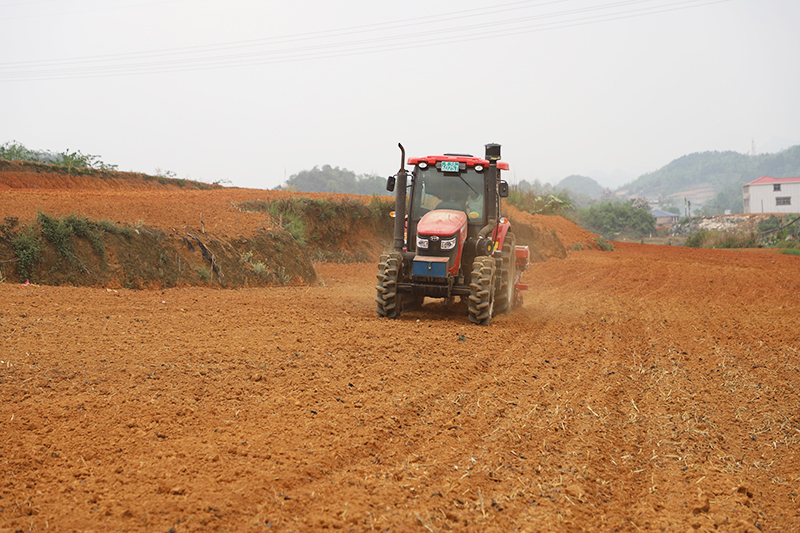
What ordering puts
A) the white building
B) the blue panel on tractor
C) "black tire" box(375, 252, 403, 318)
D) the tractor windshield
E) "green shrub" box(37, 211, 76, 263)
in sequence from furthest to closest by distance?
the white building < "green shrub" box(37, 211, 76, 263) < the tractor windshield < "black tire" box(375, 252, 403, 318) < the blue panel on tractor

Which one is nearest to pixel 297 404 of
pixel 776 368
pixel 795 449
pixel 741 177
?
pixel 795 449

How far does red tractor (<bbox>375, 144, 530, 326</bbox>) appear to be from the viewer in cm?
870

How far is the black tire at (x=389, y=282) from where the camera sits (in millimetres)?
8836

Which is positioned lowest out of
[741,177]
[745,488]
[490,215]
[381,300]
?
[745,488]

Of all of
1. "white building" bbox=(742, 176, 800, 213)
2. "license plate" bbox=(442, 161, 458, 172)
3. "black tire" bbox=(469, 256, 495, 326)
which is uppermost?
"white building" bbox=(742, 176, 800, 213)

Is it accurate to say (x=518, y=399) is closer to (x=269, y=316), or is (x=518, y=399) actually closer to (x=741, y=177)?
(x=269, y=316)

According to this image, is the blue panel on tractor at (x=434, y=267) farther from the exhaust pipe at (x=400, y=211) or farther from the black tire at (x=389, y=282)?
the exhaust pipe at (x=400, y=211)

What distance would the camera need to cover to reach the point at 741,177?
593 ft

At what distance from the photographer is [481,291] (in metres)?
8.54

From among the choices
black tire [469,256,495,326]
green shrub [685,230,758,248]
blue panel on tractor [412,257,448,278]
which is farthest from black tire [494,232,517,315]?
green shrub [685,230,758,248]

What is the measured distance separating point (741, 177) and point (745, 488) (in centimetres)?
20876

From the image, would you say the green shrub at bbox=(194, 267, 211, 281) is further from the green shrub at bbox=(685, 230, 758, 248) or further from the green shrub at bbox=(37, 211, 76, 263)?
the green shrub at bbox=(685, 230, 758, 248)

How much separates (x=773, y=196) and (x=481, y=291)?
282 ft

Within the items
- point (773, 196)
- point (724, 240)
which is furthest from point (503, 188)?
point (773, 196)
